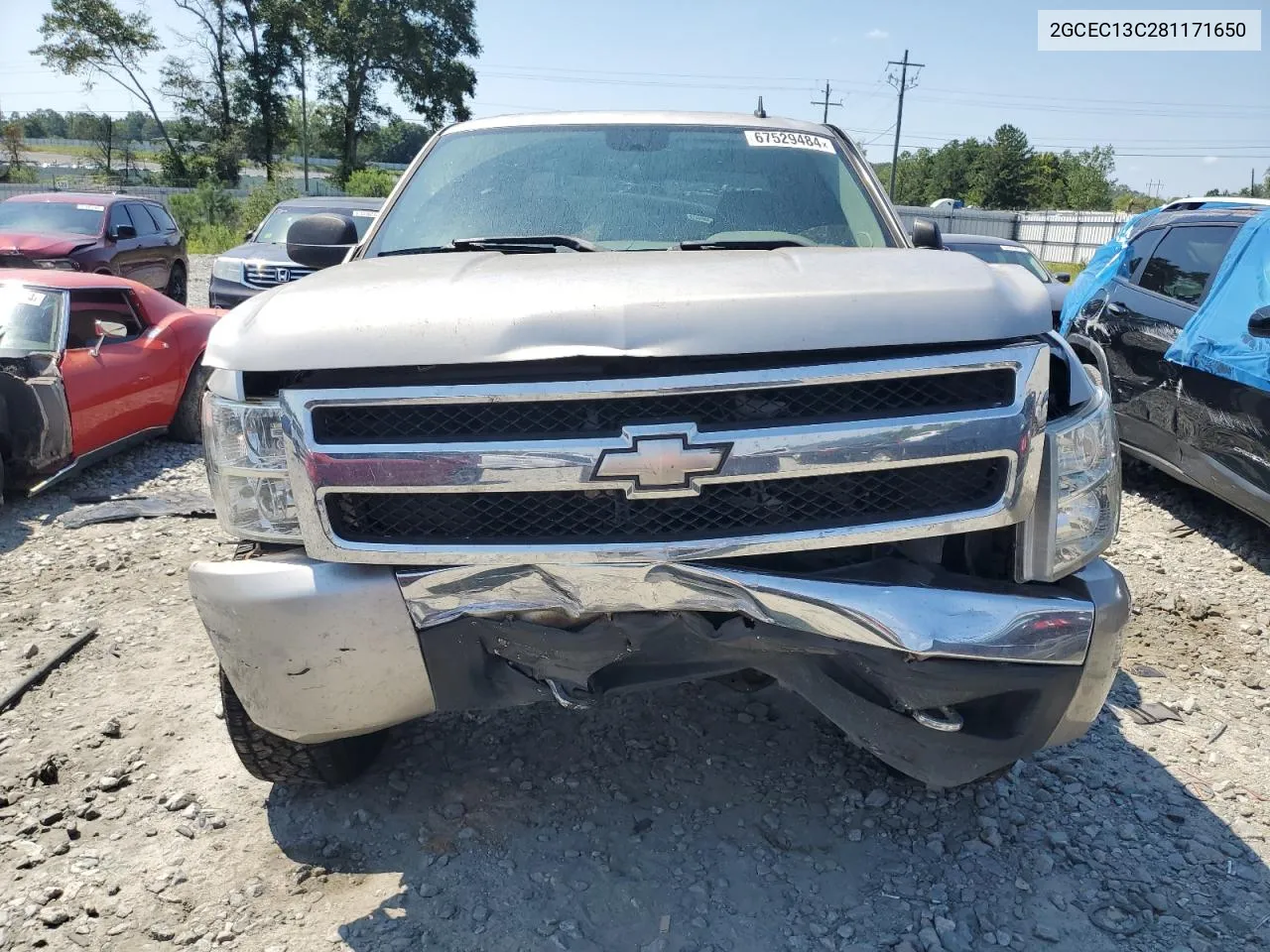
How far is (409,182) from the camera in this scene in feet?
Result: 11.7

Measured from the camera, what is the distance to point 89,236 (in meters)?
12.0

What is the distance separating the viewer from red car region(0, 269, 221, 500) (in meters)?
5.60

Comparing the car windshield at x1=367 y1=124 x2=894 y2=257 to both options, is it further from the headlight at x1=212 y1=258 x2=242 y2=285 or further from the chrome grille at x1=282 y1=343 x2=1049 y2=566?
the headlight at x1=212 y1=258 x2=242 y2=285

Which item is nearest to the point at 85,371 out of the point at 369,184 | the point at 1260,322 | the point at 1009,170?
the point at 1260,322

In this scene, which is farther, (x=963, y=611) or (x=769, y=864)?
(x=769, y=864)

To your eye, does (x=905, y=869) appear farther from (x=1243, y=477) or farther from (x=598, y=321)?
(x=1243, y=477)

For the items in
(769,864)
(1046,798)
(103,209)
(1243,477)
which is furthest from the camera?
(103,209)

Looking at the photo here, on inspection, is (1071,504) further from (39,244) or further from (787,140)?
(39,244)

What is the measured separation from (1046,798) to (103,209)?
1309 cm

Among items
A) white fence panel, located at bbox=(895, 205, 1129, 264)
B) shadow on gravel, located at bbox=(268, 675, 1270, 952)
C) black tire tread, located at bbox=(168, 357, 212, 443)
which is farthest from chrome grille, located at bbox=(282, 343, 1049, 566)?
white fence panel, located at bbox=(895, 205, 1129, 264)

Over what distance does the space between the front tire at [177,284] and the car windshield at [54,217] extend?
1.74 metres

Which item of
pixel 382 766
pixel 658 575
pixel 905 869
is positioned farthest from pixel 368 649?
pixel 905 869

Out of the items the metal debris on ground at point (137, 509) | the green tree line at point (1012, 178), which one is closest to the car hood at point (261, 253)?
the metal debris on ground at point (137, 509)

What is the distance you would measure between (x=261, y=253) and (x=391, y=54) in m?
38.0
